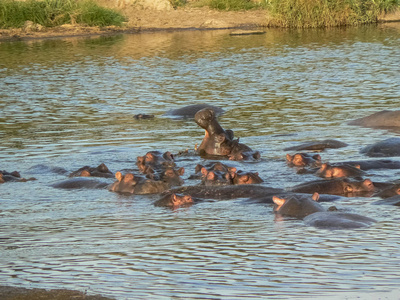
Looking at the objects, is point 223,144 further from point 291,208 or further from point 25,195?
point 291,208

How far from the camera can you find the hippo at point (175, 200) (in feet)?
21.0

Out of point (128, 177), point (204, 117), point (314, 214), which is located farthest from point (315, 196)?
point (204, 117)

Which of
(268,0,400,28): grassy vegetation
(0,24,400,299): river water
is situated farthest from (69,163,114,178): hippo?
(268,0,400,28): grassy vegetation

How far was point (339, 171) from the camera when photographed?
7.06 meters

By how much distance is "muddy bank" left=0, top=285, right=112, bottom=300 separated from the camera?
12.8 feet

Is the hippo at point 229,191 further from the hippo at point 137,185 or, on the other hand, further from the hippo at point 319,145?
the hippo at point 319,145

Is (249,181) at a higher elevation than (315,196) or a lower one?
lower

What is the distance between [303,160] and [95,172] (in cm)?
191

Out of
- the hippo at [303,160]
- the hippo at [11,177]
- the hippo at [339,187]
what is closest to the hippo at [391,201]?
the hippo at [339,187]

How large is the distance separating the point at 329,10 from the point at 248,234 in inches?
935

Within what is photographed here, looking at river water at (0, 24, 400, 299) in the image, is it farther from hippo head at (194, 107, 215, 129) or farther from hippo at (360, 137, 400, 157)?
hippo head at (194, 107, 215, 129)

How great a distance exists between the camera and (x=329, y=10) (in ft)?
92.4

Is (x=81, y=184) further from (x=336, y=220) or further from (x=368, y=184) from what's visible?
(x=336, y=220)

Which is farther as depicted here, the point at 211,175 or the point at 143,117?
the point at 143,117
